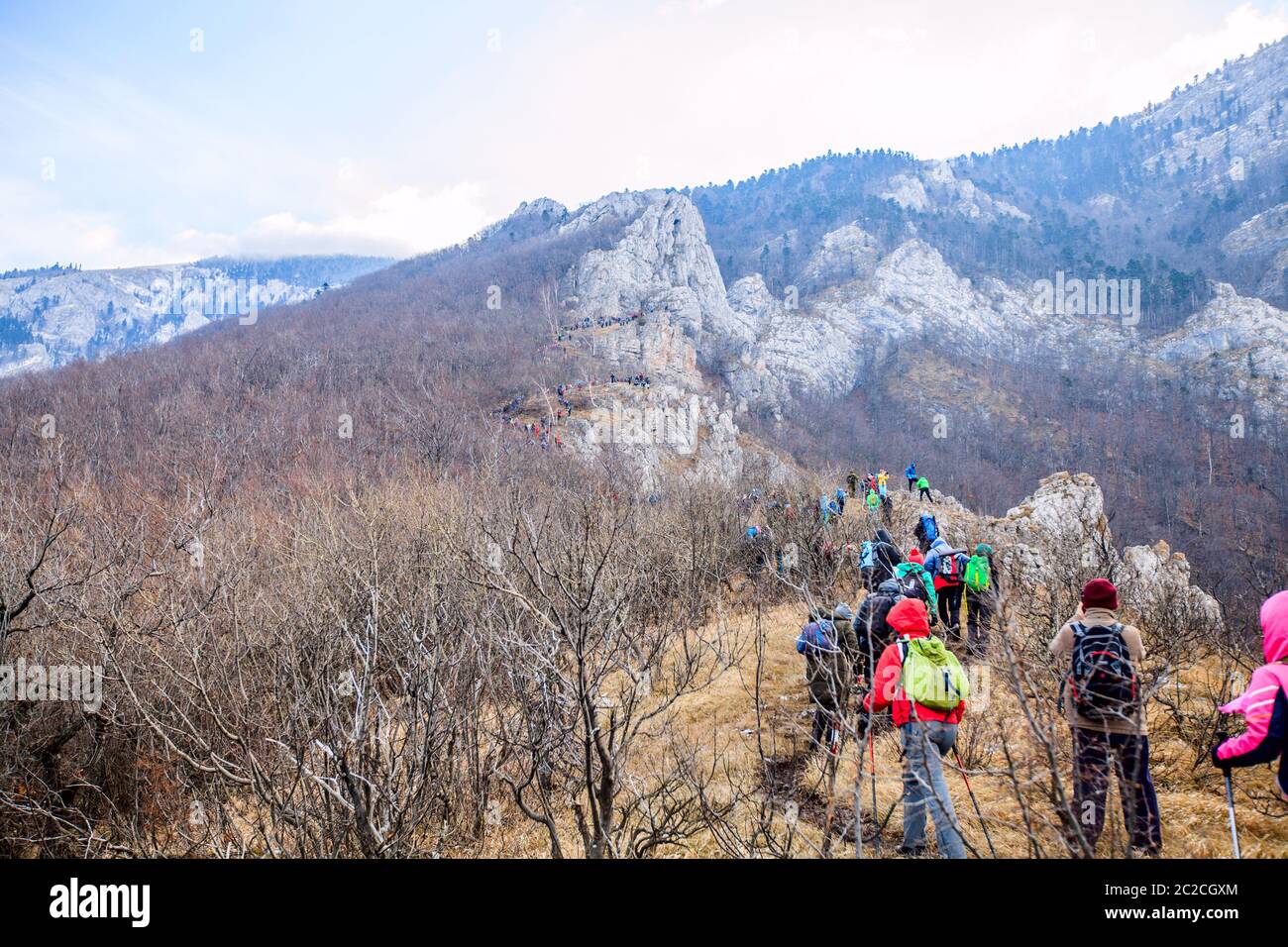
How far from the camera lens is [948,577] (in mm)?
7410

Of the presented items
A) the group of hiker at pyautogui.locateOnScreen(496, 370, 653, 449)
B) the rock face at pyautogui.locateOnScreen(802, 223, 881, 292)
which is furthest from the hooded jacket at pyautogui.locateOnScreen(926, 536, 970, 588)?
the rock face at pyautogui.locateOnScreen(802, 223, 881, 292)

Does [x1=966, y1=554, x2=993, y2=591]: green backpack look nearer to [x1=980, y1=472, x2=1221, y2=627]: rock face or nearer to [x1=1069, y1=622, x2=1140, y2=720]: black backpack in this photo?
[x1=980, y1=472, x2=1221, y2=627]: rock face

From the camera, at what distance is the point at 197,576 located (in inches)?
334

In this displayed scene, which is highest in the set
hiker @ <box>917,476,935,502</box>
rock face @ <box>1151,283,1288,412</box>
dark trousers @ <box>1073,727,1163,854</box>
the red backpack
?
rock face @ <box>1151,283,1288,412</box>

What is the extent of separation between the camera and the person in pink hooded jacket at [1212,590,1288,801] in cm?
238

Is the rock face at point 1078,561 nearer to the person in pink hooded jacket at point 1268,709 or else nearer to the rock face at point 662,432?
the person in pink hooded jacket at point 1268,709

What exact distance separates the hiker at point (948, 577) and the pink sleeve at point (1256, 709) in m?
5.00

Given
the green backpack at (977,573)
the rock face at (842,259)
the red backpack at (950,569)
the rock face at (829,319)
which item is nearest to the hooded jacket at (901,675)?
the green backpack at (977,573)

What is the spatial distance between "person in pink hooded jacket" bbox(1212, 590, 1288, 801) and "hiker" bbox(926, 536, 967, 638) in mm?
4984

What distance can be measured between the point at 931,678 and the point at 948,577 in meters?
→ 4.53

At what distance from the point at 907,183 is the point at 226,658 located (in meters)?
147

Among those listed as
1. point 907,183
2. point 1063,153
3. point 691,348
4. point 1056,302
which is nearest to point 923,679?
point 691,348

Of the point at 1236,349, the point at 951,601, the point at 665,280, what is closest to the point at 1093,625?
the point at 951,601
